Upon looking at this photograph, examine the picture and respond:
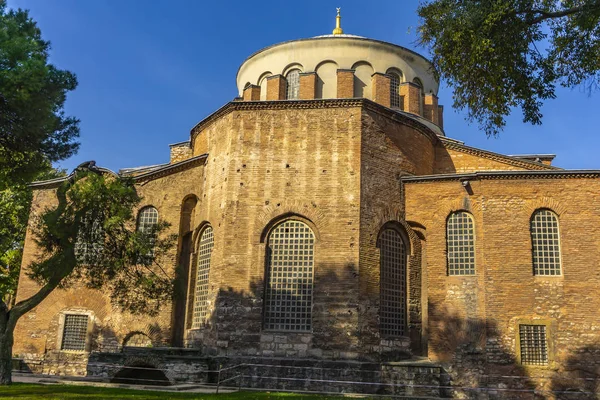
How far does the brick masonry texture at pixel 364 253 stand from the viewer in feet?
55.6

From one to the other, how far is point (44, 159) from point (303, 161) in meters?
7.35

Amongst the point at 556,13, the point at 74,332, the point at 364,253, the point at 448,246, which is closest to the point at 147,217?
the point at 74,332

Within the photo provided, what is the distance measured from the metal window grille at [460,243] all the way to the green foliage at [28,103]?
11.2 metres

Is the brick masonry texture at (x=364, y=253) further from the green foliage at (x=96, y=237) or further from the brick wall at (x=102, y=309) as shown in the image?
the green foliage at (x=96, y=237)

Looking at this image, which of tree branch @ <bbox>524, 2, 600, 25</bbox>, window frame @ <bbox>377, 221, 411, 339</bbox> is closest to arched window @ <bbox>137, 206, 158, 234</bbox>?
window frame @ <bbox>377, 221, 411, 339</bbox>

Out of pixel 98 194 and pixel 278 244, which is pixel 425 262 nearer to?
pixel 278 244

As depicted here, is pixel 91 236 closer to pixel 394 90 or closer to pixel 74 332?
pixel 74 332

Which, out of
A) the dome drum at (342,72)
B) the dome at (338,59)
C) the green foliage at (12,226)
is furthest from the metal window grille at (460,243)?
the green foliage at (12,226)

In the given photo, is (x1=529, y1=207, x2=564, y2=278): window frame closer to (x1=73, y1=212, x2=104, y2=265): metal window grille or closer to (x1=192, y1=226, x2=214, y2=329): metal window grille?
(x1=192, y1=226, x2=214, y2=329): metal window grille

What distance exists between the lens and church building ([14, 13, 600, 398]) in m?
17.0

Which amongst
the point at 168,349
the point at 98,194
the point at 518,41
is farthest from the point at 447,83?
the point at 168,349

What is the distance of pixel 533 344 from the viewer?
55.5ft

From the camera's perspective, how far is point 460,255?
18.4m

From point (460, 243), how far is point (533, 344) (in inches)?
139
